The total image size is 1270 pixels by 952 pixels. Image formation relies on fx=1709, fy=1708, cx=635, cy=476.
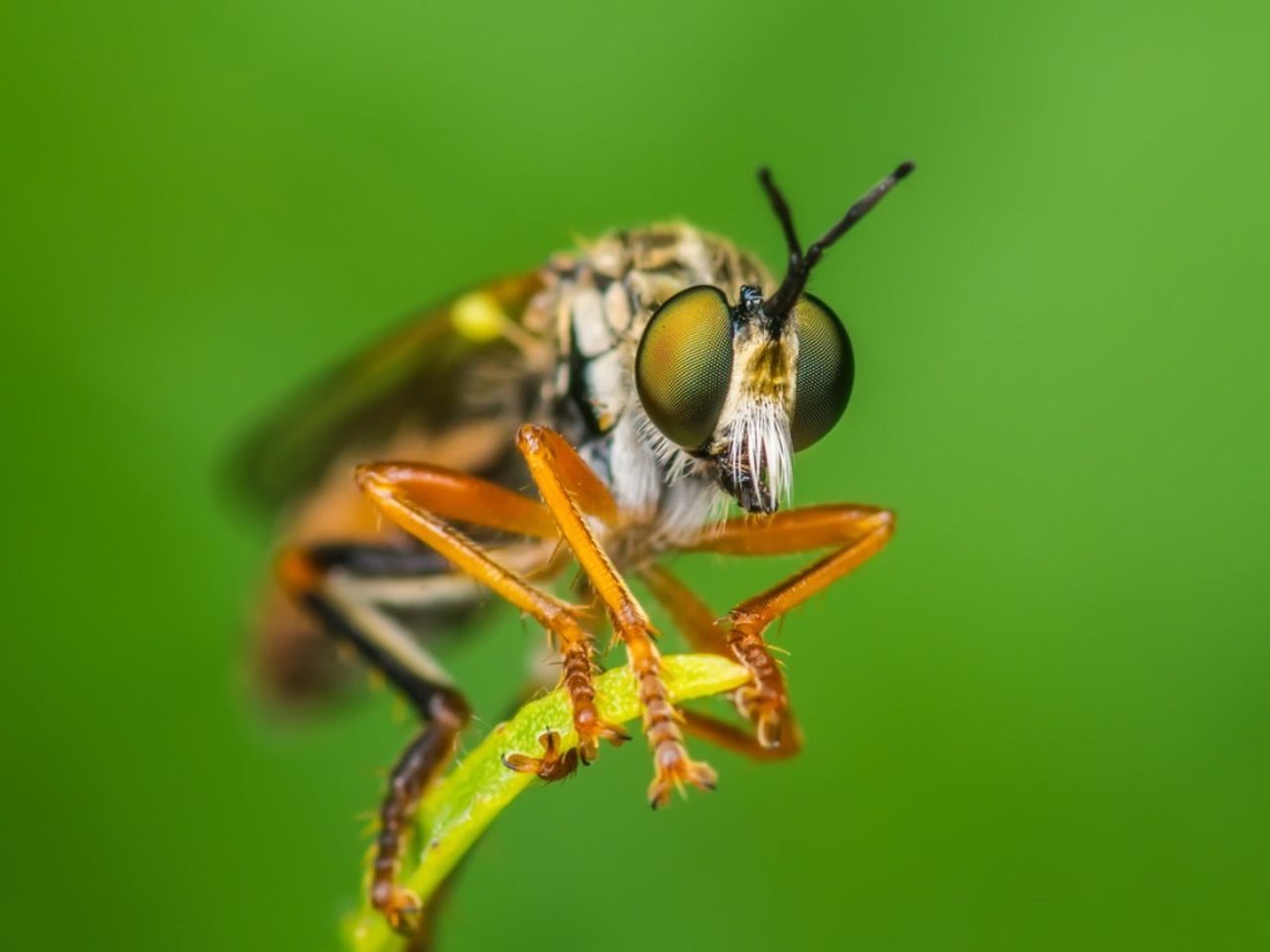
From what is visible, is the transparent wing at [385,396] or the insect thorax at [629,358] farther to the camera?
the transparent wing at [385,396]

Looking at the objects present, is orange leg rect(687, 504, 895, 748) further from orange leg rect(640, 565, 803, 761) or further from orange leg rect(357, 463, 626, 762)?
orange leg rect(357, 463, 626, 762)

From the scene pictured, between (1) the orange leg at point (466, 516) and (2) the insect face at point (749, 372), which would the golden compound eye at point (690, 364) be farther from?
(1) the orange leg at point (466, 516)

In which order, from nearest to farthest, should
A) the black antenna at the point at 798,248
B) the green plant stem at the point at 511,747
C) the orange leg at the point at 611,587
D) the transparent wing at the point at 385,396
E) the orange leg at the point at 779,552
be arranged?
the green plant stem at the point at 511,747 → the orange leg at the point at 611,587 → the orange leg at the point at 779,552 → the black antenna at the point at 798,248 → the transparent wing at the point at 385,396

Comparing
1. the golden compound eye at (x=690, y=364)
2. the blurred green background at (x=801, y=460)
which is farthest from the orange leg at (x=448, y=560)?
the blurred green background at (x=801, y=460)

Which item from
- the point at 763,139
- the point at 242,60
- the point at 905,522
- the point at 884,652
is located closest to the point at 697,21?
the point at 763,139

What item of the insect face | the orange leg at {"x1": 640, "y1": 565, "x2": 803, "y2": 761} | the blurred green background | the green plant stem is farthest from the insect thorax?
the blurred green background

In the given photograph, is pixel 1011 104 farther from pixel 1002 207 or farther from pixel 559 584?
pixel 559 584

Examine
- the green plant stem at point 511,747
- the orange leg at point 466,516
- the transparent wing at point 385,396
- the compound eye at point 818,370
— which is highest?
the transparent wing at point 385,396

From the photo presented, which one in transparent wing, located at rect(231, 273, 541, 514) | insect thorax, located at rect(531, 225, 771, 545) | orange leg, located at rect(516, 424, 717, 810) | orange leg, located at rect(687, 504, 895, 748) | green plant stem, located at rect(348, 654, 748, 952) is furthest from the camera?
transparent wing, located at rect(231, 273, 541, 514)
